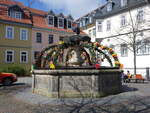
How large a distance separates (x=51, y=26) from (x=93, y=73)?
25.0m

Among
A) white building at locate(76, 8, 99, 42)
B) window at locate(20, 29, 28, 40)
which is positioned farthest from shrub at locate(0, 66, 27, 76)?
white building at locate(76, 8, 99, 42)

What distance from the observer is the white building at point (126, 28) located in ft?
76.6

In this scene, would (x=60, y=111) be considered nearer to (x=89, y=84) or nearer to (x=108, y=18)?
(x=89, y=84)

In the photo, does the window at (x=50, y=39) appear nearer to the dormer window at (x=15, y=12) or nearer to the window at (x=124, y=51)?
the dormer window at (x=15, y=12)

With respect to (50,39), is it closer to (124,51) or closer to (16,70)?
(16,70)

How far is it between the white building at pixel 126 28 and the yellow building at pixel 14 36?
11.8 metres

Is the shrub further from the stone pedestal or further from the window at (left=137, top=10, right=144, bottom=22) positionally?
the window at (left=137, top=10, right=144, bottom=22)

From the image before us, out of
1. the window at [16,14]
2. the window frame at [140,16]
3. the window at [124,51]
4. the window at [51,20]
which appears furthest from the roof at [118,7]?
the window at [16,14]

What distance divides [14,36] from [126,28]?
16624 millimetres

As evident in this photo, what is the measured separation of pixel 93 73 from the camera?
8.45 meters

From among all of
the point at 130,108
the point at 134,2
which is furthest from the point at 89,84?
the point at 134,2

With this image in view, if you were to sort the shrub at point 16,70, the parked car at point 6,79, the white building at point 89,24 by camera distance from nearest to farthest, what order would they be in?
the parked car at point 6,79, the shrub at point 16,70, the white building at point 89,24

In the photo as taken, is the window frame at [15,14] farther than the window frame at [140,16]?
Yes

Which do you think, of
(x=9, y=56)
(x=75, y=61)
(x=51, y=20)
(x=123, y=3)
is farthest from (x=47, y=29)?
(x=75, y=61)
